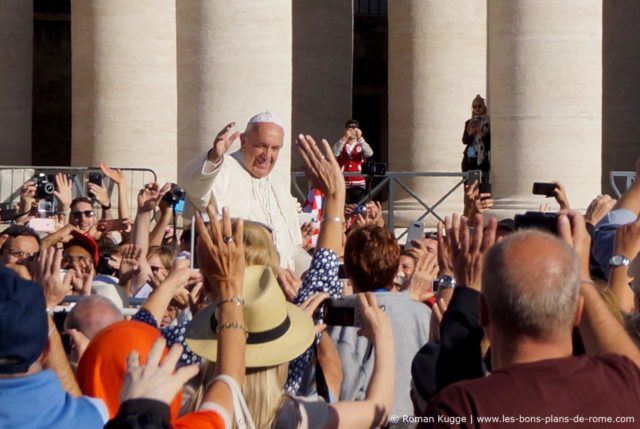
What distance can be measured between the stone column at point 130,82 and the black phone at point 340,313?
29.4 metres

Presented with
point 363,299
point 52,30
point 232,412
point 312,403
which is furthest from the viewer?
point 52,30

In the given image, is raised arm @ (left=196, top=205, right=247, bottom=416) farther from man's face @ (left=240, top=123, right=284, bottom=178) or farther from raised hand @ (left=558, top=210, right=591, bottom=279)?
man's face @ (left=240, top=123, right=284, bottom=178)

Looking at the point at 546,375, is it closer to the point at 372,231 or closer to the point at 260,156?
the point at 372,231

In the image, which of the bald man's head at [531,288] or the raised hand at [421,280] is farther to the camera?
the raised hand at [421,280]

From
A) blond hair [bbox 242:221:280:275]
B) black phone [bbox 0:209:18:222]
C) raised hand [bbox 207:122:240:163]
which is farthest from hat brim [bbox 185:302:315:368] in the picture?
black phone [bbox 0:209:18:222]

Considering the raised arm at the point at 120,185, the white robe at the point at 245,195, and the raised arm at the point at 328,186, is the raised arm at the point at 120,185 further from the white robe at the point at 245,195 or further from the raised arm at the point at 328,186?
the raised arm at the point at 328,186

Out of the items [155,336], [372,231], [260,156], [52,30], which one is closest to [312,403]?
[155,336]

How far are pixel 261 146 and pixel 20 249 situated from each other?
3735 mm

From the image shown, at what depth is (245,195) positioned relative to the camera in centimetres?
2258

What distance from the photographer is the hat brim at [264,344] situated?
37.7 ft

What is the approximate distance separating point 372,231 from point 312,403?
3745 millimetres

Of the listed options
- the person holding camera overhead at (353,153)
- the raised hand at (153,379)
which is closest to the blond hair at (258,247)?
the raised hand at (153,379)

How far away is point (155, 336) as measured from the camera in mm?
12016

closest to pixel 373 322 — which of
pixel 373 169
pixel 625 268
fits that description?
pixel 625 268
